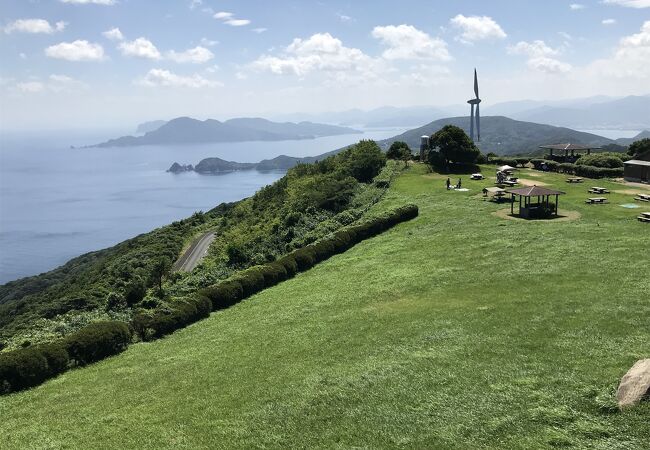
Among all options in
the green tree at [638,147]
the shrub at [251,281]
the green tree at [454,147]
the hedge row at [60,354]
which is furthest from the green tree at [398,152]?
the hedge row at [60,354]

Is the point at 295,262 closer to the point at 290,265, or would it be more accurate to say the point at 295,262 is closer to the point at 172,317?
the point at 290,265

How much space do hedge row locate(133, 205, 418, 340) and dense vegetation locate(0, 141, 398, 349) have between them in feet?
9.42

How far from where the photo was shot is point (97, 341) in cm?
2069

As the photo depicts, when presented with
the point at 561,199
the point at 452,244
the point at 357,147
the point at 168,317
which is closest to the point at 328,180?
the point at 357,147

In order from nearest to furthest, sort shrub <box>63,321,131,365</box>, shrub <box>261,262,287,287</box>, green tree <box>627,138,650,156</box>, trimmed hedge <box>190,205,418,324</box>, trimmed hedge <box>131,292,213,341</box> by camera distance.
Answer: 1. shrub <box>63,321,131,365</box>
2. trimmed hedge <box>131,292,213,341</box>
3. trimmed hedge <box>190,205,418,324</box>
4. shrub <box>261,262,287,287</box>
5. green tree <box>627,138,650,156</box>

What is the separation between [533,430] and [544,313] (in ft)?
26.8

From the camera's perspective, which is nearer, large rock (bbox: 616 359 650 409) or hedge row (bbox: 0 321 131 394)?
large rock (bbox: 616 359 650 409)

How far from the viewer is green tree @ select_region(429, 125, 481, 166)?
65.9 metres

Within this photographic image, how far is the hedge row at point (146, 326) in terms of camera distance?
60.4 ft

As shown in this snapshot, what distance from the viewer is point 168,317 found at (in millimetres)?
24422

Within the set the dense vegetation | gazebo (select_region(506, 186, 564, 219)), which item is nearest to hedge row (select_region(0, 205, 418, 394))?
the dense vegetation

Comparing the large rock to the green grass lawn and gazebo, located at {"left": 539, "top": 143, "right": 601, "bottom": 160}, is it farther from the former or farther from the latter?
gazebo, located at {"left": 539, "top": 143, "right": 601, "bottom": 160}

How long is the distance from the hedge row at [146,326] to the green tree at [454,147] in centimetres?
3293

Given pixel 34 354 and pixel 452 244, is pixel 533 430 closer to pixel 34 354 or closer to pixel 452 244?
pixel 34 354
